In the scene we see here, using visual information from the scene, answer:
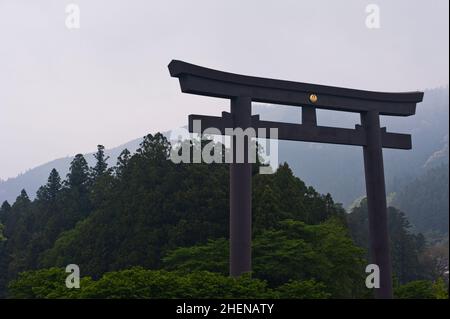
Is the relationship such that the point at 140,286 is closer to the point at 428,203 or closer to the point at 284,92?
the point at 284,92

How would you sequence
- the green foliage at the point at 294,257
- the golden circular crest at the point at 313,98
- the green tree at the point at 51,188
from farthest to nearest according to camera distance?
the green tree at the point at 51,188 → the green foliage at the point at 294,257 → the golden circular crest at the point at 313,98

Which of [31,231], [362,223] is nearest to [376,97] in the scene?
[31,231]

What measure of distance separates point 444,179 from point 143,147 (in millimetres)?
108119

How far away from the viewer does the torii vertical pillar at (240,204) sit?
12.4m

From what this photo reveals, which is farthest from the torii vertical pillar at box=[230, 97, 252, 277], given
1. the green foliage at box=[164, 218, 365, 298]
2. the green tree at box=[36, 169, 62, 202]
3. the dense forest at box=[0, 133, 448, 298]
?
the green tree at box=[36, 169, 62, 202]

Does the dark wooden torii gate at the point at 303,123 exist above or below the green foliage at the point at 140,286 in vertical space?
above

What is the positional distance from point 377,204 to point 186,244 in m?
9.26

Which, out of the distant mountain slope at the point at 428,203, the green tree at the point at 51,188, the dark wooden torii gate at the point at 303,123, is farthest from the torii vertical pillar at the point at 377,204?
the distant mountain slope at the point at 428,203

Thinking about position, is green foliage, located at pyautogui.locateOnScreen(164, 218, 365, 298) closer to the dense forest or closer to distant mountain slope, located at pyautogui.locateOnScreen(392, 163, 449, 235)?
the dense forest

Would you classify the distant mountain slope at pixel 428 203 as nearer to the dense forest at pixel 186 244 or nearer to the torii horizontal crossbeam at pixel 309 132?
the dense forest at pixel 186 244

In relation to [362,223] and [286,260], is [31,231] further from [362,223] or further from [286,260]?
[362,223]

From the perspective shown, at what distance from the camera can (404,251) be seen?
166 feet

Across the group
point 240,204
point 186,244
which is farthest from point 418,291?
point 186,244
